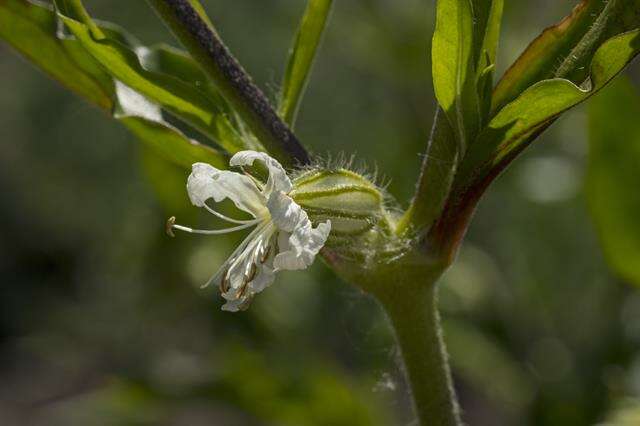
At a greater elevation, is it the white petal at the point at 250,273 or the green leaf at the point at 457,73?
the green leaf at the point at 457,73

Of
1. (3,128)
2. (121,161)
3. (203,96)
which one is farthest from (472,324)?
(3,128)

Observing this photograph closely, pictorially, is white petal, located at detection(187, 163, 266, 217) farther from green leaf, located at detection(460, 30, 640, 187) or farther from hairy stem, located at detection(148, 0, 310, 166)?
green leaf, located at detection(460, 30, 640, 187)

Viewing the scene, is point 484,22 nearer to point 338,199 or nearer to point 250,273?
point 338,199

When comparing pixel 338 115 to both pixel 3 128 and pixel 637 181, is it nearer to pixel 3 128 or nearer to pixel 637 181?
→ pixel 637 181

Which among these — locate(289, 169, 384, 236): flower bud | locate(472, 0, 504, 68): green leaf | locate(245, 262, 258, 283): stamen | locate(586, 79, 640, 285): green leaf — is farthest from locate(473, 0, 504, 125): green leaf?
locate(586, 79, 640, 285): green leaf

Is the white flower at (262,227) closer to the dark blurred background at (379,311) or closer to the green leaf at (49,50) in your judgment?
the green leaf at (49,50)

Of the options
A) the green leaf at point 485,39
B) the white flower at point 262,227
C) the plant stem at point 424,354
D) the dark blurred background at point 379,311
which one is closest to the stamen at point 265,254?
the white flower at point 262,227

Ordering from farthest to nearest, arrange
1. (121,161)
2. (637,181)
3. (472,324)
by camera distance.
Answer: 1. (121,161)
2. (472,324)
3. (637,181)
